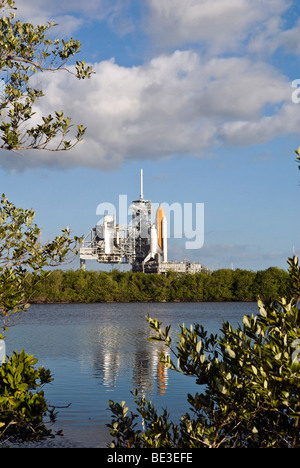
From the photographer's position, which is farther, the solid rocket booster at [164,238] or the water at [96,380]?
the solid rocket booster at [164,238]

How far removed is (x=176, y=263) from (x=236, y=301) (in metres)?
23.0

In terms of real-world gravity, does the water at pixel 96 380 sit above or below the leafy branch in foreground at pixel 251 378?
below

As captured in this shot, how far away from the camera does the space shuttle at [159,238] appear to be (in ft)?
529

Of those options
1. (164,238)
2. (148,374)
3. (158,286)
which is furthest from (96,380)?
(164,238)

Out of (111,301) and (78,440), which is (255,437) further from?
(111,301)

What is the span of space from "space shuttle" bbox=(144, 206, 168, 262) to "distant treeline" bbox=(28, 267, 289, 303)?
469 inches

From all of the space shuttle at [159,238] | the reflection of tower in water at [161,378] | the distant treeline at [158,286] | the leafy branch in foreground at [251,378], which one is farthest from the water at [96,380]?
the space shuttle at [159,238]

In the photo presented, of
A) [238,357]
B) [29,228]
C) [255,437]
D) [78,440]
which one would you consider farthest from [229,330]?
[78,440]

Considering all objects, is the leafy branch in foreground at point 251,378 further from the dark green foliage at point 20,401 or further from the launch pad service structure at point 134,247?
the launch pad service structure at point 134,247

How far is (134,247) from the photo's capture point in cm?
16425

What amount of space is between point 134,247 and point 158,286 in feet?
66.3

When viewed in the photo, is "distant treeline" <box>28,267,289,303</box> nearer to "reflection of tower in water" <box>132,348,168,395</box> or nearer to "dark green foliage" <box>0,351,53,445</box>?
"reflection of tower in water" <box>132,348,168,395</box>

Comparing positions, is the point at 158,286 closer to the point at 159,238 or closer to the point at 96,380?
the point at 159,238

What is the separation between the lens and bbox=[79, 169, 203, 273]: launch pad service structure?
162 meters
